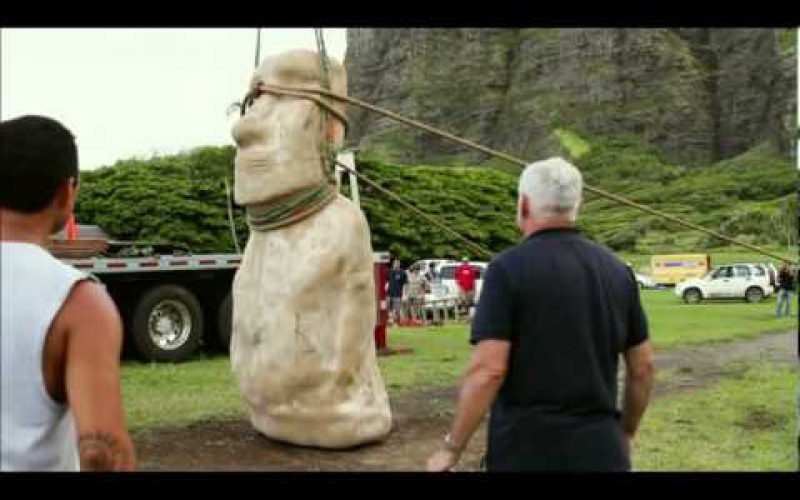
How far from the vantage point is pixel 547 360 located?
9.66 feet

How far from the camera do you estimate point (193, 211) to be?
22094 mm

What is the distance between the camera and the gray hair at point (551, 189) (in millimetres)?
3076

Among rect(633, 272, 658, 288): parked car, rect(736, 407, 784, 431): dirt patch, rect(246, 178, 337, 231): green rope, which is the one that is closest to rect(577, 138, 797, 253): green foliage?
rect(633, 272, 658, 288): parked car

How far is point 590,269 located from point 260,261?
11.9 feet

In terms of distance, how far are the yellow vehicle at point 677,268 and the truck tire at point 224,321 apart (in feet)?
71.5

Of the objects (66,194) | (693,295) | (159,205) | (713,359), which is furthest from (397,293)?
(66,194)

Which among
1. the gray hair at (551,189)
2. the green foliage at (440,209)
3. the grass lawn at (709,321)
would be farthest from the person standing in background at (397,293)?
the gray hair at (551,189)

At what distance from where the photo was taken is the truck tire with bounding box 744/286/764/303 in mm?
23281

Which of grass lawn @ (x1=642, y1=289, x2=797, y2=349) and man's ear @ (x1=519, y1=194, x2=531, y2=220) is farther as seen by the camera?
grass lawn @ (x1=642, y1=289, x2=797, y2=349)

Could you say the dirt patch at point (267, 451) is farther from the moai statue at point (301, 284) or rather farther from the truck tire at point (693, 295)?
the truck tire at point (693, 295)

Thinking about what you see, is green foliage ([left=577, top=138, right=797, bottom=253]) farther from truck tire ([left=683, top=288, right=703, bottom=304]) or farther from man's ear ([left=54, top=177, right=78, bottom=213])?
man's ear ([left=54, top=177, right=78, bottom=213])

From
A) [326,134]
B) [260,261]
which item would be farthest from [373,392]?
[326,134]

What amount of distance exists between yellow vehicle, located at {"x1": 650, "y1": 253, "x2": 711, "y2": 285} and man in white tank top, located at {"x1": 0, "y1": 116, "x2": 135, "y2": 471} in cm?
3013
